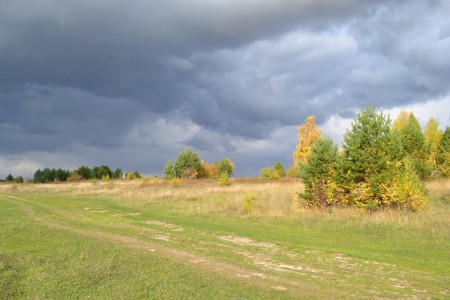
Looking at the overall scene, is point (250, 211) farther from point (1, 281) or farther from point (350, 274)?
point (1, 281)

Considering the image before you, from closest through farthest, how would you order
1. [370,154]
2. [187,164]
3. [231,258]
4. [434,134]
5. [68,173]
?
[231,258], [370,154], [434,134], [187,164], [68,173]

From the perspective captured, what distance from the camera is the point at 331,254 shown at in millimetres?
12992

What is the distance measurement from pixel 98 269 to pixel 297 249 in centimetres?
702

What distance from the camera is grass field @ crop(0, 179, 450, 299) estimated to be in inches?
343

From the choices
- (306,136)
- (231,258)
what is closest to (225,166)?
(306,136)

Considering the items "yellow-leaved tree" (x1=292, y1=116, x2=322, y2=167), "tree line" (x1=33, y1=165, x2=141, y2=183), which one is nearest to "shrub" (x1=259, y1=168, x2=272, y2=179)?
"yellow-leaved tree" (x1=292, y1=116, x2=322, y2=167)

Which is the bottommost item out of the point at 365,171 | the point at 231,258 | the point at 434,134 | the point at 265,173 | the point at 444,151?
the point at 231,258

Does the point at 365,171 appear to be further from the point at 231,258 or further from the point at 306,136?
the point at 306,136

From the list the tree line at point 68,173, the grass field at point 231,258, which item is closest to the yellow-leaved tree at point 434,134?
the grass field at point 231,258

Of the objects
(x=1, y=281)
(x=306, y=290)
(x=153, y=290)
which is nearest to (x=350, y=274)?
(x=306, y=290)

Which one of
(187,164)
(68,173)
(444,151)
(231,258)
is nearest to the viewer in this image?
(231,258)

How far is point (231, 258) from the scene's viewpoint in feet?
39.7

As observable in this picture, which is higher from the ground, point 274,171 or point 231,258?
point 274,171

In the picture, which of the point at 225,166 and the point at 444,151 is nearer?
the point at 444,151
